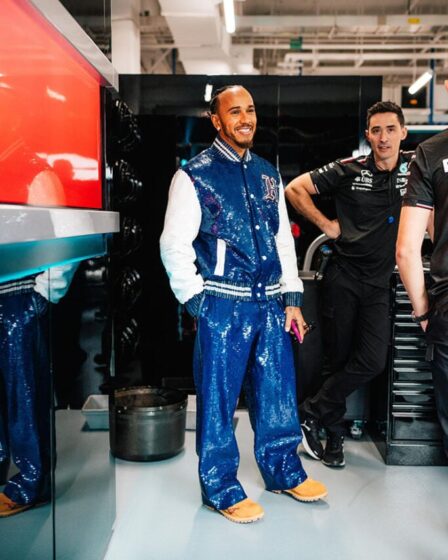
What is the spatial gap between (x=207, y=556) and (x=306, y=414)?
47.2 inches

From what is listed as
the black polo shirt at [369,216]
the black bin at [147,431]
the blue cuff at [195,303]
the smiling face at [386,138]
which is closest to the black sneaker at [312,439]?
the black bin at [147,431]

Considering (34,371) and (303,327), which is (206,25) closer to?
(303,327)

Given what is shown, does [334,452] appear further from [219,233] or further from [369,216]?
[219,233]

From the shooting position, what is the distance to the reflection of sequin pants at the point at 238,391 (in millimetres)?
2662

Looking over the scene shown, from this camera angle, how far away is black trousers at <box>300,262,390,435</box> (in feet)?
10.6

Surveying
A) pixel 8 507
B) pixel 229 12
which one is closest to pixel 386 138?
pixel 8 507

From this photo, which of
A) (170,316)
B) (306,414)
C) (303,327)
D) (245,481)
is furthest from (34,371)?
(170,316)

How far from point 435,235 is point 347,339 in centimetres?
130

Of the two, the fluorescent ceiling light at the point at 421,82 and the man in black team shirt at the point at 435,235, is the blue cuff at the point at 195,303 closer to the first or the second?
the man in black team shirt at the point at 435,235

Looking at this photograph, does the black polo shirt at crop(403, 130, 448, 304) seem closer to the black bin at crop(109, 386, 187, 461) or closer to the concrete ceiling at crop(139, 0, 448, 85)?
the black bin at crop(109, 386, 187, 461)

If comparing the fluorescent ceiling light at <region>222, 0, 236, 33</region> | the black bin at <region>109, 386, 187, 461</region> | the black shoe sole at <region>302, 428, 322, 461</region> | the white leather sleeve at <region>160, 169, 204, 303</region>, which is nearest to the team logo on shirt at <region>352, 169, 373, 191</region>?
the white leather sleeve at <region>160, 169, 204, 303</region>

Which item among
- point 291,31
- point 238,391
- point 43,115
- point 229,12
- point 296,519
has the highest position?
point 291,31

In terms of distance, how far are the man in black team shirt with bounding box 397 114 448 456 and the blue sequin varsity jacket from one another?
70 cm

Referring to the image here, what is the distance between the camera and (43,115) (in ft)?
5.49
